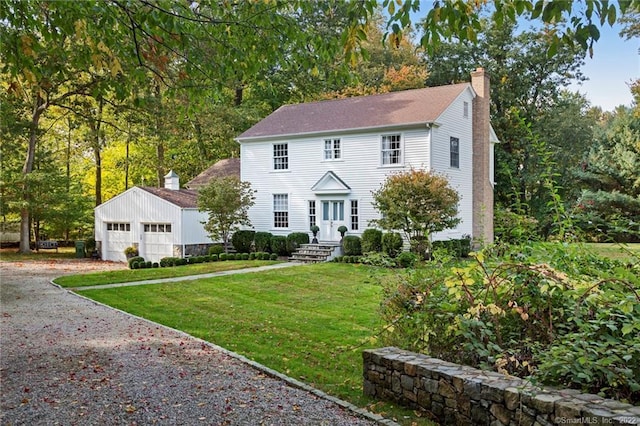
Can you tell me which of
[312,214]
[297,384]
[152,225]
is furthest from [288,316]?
[152,225]

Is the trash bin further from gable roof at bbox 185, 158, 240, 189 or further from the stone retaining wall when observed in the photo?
the stone retaining wall

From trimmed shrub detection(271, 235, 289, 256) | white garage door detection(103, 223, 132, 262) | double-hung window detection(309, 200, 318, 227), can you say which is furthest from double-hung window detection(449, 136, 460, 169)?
white garage door detection(103, 223, 132, 262)

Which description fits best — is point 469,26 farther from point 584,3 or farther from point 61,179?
point 61,179

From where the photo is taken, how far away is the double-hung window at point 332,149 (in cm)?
2372

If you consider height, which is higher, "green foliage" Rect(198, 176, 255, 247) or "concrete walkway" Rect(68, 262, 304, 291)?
"green foliage" Rect(198, 176, 255, 247)

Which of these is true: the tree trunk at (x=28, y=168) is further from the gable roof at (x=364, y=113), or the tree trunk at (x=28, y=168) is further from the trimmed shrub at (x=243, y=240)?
the trimmed shrub at (x=243, y=240)

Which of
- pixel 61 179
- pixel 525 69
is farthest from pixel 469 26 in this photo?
pixel 525 69

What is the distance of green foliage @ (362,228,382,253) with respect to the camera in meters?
20.8

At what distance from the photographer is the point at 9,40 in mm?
5477

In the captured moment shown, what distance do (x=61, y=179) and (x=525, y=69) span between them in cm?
2839

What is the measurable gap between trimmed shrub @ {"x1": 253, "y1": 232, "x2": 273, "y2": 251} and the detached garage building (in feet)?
8.21

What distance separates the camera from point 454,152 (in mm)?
23312

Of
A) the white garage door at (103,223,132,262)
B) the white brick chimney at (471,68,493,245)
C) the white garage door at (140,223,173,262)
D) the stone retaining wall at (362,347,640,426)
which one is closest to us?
the stone retaining wall at (362,347,640,426)

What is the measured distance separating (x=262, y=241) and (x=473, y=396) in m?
19.5
